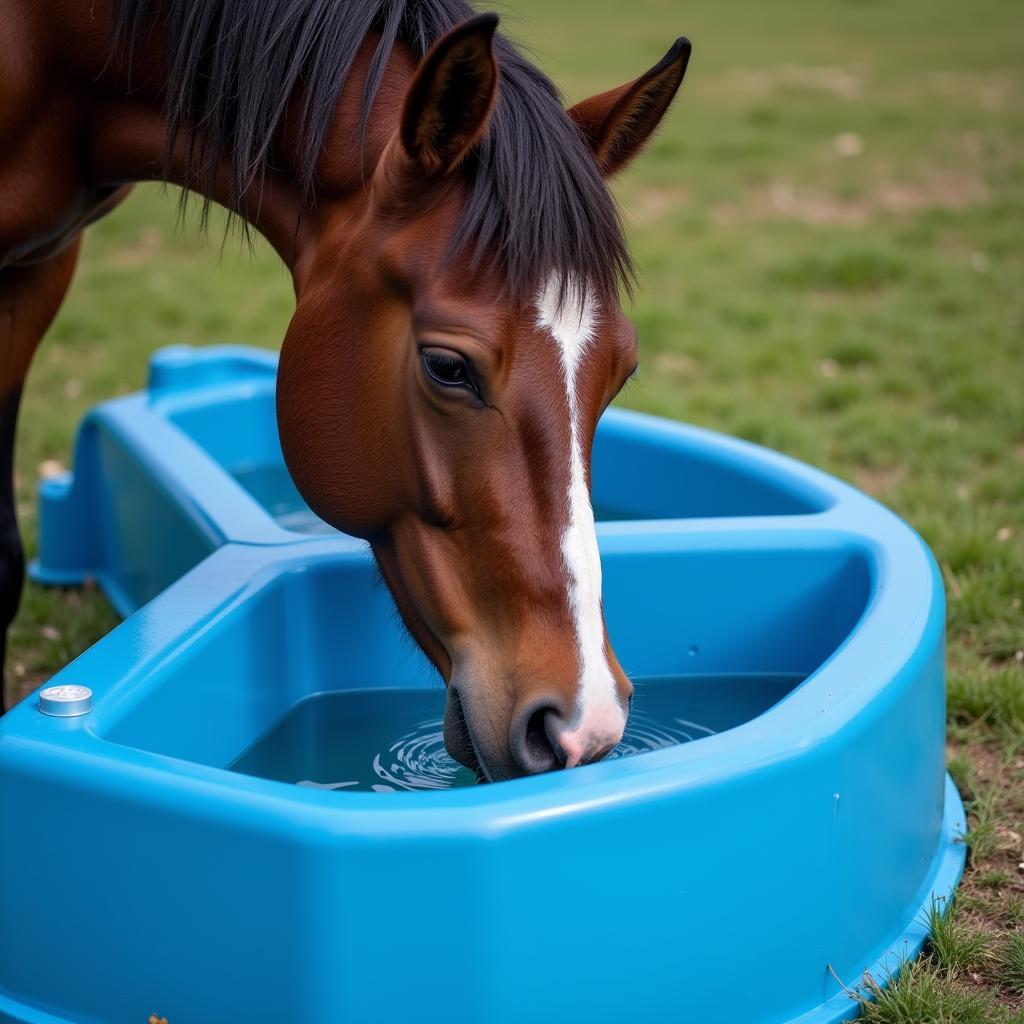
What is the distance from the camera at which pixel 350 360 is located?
1.75 meters

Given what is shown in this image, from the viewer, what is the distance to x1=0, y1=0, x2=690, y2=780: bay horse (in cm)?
160

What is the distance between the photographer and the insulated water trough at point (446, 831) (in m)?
1.52

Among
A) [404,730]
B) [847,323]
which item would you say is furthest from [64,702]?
[847,323]

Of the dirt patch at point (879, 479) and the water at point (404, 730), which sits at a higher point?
the water at point (404, 730)

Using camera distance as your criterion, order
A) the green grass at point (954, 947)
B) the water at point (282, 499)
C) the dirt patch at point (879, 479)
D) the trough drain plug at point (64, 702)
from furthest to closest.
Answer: the dirt patch at point (879, 479), the water at point (282, 499), the green grass at point (954, 947), the trough drain plug at point (64, 702)

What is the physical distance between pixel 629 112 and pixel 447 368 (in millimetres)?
482

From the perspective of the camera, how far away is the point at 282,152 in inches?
75.4

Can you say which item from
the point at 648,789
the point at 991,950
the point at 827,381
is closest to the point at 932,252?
the point at 827,381

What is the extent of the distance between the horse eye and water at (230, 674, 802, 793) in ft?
2.32

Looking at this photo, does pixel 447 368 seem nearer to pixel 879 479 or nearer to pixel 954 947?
pixel 954 947

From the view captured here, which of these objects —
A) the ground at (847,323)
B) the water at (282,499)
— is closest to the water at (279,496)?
the water at (282,499)

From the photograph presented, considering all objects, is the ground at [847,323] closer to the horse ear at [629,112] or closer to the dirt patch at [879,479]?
the dirt patch at [879,479]

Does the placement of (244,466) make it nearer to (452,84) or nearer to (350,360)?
(350,360)

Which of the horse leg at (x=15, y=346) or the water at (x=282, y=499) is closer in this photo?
the horse leg at (x=15, y=346)
